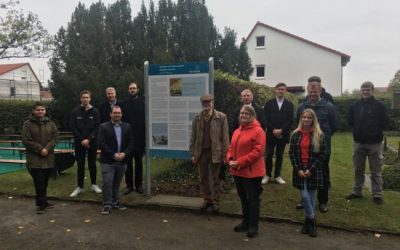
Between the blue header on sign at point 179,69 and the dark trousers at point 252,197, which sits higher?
the blue header on sign at point 179,69

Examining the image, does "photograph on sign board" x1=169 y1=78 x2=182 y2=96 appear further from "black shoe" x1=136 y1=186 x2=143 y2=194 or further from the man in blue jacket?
the man in blue jacket

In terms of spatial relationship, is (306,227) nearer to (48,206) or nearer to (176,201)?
(176,201)

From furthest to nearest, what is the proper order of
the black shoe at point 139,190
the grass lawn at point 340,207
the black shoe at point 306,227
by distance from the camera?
the black shoe at point 139,190
the grass lawn at point 340,207
the black shoe at point 306,227

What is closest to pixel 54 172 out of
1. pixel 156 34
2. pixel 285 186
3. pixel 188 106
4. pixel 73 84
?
pixel 188 106

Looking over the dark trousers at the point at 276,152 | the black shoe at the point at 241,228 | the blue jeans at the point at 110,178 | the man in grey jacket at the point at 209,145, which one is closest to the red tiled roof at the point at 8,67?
the blue jeans at the point at 110,178

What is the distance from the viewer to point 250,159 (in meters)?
5.04

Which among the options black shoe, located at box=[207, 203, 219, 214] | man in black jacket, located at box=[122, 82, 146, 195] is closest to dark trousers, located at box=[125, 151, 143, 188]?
A: man in black jacket, located at box=[122, 82, 146, 195]

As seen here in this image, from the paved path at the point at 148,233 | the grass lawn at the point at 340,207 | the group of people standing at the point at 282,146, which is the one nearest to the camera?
the paved path at the point at 148,233

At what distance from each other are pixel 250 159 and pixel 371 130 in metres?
2.52

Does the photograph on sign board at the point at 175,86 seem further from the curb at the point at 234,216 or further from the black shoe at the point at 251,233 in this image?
the black shoe at the point at 251,233

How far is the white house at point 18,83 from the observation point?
56.9m

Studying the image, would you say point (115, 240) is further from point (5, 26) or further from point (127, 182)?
point (5, 26)

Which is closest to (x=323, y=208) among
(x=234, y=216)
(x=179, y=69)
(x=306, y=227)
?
(x=306, y=227)

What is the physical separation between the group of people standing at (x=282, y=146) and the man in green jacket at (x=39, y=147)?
2488 millimetres
